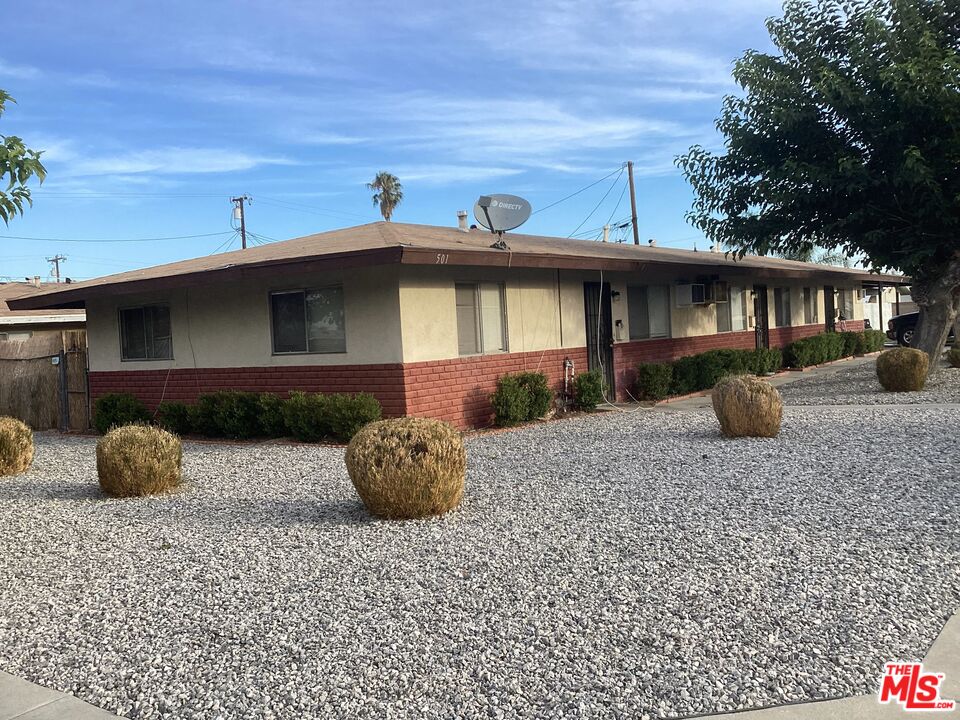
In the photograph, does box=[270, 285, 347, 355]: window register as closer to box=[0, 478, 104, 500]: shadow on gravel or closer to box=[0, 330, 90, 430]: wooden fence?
box=[0, 478, 104, 500]: shadow on gravel

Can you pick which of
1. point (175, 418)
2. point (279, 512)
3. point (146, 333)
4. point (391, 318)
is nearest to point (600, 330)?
point (391, 318)

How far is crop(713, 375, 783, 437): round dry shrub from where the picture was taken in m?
9.84

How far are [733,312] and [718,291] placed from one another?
6.89ft

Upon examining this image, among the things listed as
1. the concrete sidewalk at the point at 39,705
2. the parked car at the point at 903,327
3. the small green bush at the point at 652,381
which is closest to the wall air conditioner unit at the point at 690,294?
the small green bush at the point at 652,381

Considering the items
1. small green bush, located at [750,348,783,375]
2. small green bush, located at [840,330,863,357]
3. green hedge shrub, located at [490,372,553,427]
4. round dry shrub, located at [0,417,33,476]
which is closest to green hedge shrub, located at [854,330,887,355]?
small green bush, located at [840,330,863,357]

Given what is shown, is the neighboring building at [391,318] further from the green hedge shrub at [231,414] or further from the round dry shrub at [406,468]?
the round dry shrub at [406,468]

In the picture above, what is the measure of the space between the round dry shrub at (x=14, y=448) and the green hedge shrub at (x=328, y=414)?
3.20m

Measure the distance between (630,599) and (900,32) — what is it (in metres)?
13.3

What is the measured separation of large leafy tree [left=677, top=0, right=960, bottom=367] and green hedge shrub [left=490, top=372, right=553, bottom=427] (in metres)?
6.16

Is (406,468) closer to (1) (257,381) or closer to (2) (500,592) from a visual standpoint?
(2) (500,592)

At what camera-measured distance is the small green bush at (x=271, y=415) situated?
11914 millimetres

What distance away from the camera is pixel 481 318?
1244 cm

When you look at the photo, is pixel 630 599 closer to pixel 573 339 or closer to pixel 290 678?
pixel 290 678

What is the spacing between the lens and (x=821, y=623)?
4.05 metres
